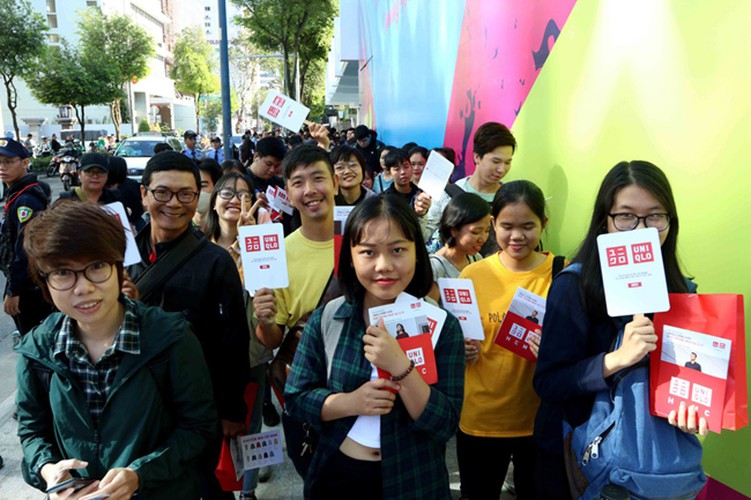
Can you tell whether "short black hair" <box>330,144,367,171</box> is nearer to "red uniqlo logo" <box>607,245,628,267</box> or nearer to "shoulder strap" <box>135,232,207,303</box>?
"shoulder strap" <box>135,232,207,303</box>

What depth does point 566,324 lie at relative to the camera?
1887 mm

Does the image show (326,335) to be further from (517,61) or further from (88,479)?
(517,61)

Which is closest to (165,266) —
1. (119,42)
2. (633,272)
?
(633,272)

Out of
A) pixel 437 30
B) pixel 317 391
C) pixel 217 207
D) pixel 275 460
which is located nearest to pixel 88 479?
pixel 317 391

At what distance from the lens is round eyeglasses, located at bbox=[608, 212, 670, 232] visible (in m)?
1.83

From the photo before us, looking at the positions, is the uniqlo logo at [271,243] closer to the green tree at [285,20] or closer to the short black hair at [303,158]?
the short black hair at [303,158]

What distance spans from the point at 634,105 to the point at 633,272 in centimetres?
142

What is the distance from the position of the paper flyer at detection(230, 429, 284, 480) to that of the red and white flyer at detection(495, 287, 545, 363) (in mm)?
1273

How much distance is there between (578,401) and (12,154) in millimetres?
4423

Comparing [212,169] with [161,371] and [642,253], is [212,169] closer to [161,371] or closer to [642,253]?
[161,371]

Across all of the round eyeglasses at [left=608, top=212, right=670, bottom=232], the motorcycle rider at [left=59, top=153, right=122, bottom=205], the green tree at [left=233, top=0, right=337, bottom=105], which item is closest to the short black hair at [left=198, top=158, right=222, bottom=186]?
the motorcycle rider at [left=59, top=153, right=122, bottom=205]

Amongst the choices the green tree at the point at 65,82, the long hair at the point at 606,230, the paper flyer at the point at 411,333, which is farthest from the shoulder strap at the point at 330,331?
the green tree at the point at 65,82

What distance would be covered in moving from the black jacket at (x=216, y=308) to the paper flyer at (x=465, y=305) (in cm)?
92

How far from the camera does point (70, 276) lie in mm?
1759
